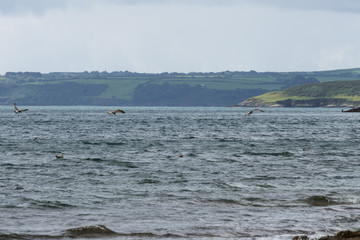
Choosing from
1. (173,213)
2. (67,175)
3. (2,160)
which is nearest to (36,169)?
(67,175)

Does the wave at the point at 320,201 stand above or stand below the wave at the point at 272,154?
above

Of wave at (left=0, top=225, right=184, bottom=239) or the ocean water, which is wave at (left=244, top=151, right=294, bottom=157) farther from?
wave at (left=0, top=225, right=184, bottom=239)

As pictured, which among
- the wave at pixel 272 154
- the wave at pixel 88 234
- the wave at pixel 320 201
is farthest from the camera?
the wave at pixel 272 154

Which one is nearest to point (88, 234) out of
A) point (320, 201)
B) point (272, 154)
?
point (320, 201)

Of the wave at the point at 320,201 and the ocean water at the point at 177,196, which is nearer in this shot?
the ocean water at the point at 177,196

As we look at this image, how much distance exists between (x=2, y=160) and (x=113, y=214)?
2197 centimetres

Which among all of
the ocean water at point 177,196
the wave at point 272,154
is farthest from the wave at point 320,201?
the wave at point 272,154

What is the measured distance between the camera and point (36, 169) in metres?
37.6

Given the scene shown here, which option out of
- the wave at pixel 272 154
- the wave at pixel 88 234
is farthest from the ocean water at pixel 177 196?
the wave at pixel 272 154

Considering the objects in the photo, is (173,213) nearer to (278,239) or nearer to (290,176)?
(278,239)

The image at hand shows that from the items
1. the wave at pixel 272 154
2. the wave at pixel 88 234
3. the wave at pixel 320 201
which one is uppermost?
Answer: the wave at pixel 88 234

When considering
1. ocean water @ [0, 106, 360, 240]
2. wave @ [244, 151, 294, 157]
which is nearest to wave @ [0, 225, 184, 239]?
ocean water @ [0, 106, 360, 240]

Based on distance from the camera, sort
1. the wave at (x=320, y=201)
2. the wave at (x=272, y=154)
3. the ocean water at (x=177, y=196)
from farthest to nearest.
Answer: the wave at (x=272, y=154) → the wave at (x=320, y=201) → the ocean water at (x=177, y=196)

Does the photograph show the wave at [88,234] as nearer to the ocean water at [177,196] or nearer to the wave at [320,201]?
the ocean water at [177,196]
